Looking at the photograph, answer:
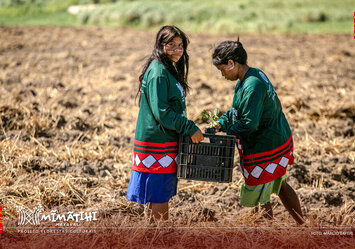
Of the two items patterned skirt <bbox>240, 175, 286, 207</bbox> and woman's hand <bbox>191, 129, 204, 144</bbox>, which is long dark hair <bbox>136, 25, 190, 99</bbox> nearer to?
woman's hand <bbox>191, 129, 204, 144</bbox>

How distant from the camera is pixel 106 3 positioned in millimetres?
24125

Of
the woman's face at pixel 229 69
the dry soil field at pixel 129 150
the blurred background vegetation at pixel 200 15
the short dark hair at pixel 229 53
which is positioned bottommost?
the dry soil field at pixel 129 150

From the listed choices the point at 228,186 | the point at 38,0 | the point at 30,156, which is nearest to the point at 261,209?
the point at 228,186

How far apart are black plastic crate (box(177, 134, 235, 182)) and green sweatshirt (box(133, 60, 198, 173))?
0.28 feet

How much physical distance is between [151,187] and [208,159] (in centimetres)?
45

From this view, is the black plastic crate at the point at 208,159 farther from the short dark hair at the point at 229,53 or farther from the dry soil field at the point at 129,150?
the short dark hair at the point at 229,53

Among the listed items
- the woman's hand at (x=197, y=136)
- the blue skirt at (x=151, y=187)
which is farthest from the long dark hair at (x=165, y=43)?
the blue skirt at (x=151, y=187)

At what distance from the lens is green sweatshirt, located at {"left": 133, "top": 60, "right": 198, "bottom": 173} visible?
2736 mm

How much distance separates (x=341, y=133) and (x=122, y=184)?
3.11 meters

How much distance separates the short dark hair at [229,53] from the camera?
288 centimetres

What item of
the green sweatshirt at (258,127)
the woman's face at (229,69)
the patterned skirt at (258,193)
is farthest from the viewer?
the patterned skirt at (258,193)

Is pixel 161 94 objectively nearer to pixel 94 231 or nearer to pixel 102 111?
pixel 94 231

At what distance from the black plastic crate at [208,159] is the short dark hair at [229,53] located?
1.82 ft

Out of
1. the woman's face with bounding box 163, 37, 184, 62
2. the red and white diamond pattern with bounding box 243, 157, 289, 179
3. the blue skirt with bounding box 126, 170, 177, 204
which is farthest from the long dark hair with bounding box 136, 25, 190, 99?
the red and white diamond pattern with bounding box 243, 157, 289, 179
